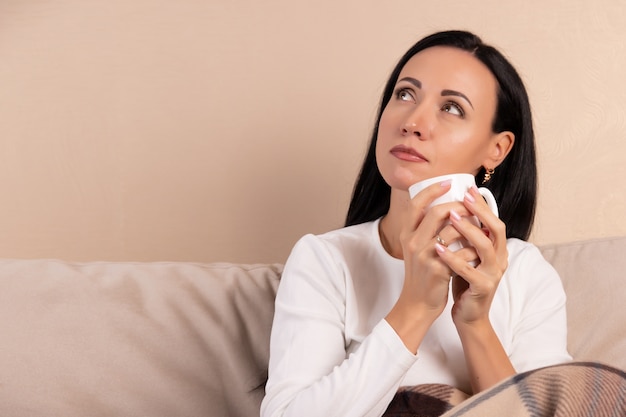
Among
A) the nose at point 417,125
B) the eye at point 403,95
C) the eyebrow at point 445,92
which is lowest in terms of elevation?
the nose at point 417,125

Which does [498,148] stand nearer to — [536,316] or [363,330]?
[536,316]

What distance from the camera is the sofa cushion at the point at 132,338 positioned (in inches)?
55.5

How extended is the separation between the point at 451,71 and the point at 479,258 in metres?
0.38

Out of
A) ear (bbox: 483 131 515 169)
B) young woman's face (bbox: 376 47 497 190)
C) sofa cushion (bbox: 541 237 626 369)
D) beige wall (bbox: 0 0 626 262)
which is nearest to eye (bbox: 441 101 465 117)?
young woman's face (bbox: 376 47 497 190)

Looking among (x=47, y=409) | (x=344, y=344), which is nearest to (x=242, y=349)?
(x=344, y=344)

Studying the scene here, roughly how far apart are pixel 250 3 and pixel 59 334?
3.24ft

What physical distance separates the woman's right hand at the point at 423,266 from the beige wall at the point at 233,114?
2.87 feet

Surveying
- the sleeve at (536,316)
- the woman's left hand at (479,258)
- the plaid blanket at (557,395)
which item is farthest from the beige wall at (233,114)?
the plaid blanket at (557,395)

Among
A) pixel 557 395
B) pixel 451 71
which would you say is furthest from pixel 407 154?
pixel 557 395

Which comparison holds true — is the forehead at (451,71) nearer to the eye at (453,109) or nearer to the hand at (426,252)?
the eye at (453,109)

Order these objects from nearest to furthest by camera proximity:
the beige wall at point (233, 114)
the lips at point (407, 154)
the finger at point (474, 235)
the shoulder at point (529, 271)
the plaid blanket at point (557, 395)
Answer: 1. the plaid blanket at point (557, 395)
2. the finger at point (474, 235)
3. the lips at point (407, 154)
4. the shoulder at point (529, 271)
5. the beige wall at point (233, 114)

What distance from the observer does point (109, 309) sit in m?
1.50

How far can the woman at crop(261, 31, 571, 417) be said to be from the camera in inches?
49.0

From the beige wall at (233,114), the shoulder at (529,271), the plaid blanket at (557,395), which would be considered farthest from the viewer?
the beige wall at (233,114)
